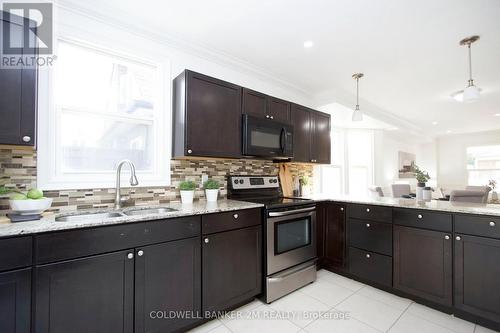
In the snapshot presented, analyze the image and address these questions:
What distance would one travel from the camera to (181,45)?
2.36 meters

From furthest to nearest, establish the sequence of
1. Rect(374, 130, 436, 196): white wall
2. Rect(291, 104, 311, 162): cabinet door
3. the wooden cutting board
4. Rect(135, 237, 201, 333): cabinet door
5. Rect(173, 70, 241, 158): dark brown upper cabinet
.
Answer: Rect(374, 130, 436, 196): white wall, the wooden cutting board, Rect(291, 104, 311, 162): cabinet door, Rect(173, 70, 241, 158): dark brown upper cabinet, Rect(135, 237, 201, 333): cabinet door

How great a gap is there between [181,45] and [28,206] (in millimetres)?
1882

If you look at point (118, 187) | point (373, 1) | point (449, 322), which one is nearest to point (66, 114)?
point (118, 187)

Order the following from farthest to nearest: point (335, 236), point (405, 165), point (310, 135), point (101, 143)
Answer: point (405, 165) < point (310, 135) < point (335, 236) < point (101, 143)

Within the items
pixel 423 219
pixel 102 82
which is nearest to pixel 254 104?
pixel 102 82

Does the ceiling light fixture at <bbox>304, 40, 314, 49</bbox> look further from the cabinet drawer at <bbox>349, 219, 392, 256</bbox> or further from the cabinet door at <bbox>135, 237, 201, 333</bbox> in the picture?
the cabinet door at <bbox>135, 237, 201, 333</bbox>

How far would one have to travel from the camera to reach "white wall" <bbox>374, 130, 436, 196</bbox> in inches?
221

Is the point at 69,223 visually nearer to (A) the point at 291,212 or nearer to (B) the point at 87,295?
(B) the point at 87,295

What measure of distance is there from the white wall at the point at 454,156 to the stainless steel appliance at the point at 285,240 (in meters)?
7.43

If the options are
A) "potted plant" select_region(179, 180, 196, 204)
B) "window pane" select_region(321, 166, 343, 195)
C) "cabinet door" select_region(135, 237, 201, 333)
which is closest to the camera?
"cabinet door" select_region(135, 237, 201, 333)

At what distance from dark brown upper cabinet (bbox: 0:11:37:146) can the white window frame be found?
1.13ft

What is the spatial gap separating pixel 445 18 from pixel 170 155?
273 cm

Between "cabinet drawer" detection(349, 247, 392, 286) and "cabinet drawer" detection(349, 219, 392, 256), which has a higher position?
"cabinet drawer" detection(349, 219, 392, 256)

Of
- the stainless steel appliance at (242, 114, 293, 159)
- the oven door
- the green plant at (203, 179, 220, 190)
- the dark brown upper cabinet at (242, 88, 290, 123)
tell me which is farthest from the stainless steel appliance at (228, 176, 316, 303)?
the dark brown upper cabinet at (242, 88, 290, 123)
